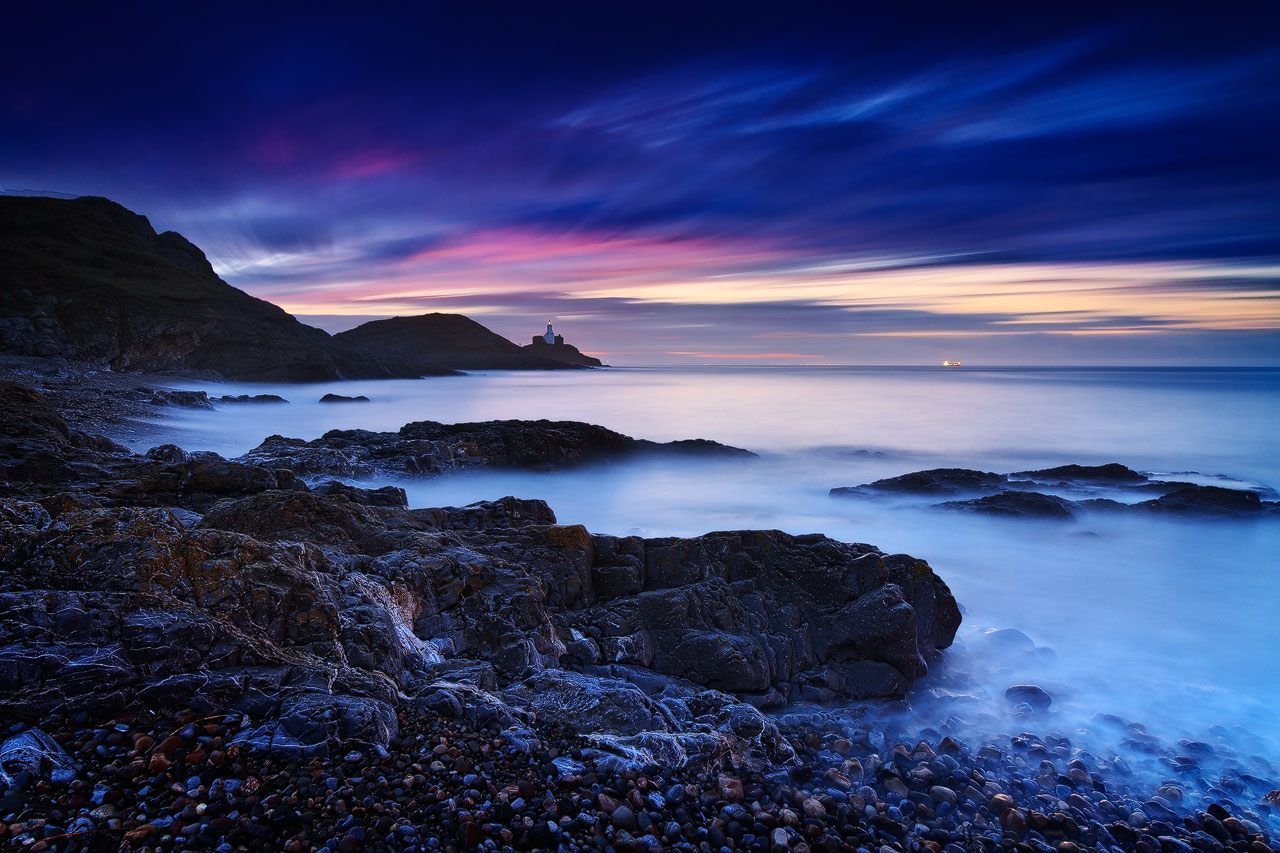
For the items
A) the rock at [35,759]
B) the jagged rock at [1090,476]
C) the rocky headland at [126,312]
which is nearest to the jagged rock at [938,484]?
the jagged rock at [1090,476]

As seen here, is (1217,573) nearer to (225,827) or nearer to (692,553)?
(692,553)

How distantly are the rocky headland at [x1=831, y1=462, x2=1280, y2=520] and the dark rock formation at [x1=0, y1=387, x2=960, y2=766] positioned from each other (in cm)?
895

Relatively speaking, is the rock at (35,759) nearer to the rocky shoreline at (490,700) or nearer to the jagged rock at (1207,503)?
the rocky shoreline at (490,700)

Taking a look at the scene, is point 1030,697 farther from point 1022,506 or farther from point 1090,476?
point 1090,476

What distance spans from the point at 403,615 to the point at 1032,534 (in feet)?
46.0

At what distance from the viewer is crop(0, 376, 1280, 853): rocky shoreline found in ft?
11.2

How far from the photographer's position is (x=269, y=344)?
240ft

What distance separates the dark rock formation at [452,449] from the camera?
1622 centimetres

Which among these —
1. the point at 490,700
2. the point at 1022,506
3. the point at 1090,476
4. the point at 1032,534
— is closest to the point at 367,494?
the point at 490,700

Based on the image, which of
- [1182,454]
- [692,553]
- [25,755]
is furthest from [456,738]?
[1182,454]

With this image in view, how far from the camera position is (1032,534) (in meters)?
14.2

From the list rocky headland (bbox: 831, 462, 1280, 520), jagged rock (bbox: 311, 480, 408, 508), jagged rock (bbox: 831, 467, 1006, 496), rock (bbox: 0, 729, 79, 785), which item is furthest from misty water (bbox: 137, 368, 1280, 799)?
rock (bbox: 0, 729, 79, 785)

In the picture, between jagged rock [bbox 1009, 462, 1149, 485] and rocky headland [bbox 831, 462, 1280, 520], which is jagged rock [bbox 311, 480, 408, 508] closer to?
rocky headland [bbox 831, 462, 1280, 520]

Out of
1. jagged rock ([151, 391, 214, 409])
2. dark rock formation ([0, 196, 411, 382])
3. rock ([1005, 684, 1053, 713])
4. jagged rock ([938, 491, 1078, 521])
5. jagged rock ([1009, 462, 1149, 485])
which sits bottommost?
rock ([1005, 684, 1053, 713])
